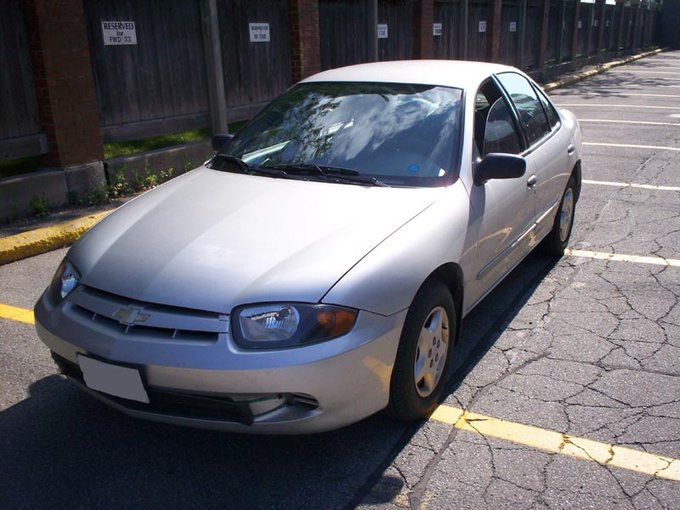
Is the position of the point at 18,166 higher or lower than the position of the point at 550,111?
lower

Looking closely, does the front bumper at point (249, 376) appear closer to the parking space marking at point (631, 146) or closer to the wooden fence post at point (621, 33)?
the parking space marking at point (631, 146)

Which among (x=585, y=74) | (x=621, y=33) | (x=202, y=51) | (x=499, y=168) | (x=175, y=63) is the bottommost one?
(x=585, y=74)

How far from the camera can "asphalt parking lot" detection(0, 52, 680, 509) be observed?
284 centimetres

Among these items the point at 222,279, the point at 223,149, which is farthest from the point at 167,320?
the point at 223,149

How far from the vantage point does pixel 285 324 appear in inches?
106

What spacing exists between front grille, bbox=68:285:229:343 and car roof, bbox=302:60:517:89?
2.24 meters

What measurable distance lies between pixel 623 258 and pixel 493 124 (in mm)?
2101

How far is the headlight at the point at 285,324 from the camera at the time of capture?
105 inches

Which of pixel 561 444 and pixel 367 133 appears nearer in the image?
pixel 561 444

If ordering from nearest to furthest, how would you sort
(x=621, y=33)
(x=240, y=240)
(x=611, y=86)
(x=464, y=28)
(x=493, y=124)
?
(x=240, y=240) < (x=493, y=124) < (x=464, y=28) < (x=611, y=86) < (x=621, y=33)

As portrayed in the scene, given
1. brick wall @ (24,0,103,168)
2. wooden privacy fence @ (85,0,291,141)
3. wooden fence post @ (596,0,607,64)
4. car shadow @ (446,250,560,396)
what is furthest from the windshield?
wooden fence post @ (596,0,607,64)

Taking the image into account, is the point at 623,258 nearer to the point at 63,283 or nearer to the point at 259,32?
the point at 63,283

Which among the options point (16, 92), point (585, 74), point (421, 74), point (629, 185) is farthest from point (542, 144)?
point (585, 74)

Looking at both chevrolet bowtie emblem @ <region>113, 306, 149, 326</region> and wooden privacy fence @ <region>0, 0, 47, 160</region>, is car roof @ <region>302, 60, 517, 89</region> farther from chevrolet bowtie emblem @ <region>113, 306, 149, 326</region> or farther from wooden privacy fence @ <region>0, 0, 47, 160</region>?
wooden privacy fence @ <region>0, 0, 47, 160</region>
